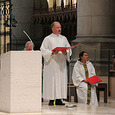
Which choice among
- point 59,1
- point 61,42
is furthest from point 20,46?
point 61,42

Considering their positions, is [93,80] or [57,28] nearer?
[57,28]

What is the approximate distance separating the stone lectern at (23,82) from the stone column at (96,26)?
7.52 m

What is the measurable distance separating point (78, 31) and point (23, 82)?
8270 millimetres

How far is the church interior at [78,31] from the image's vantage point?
10.5 meters

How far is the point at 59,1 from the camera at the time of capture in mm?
20406

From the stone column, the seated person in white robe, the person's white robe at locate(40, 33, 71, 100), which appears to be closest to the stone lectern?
the person's white robe at locate(40, 33, 71, 100)

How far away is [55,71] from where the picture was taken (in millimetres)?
10133

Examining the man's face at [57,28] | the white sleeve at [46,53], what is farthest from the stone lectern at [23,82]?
the man's face at [57,28]

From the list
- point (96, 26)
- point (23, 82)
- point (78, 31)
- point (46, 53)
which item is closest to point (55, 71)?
point (46, 53)

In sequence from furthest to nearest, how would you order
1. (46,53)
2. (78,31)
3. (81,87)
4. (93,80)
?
(78,31)
(81,87)
(93,80)
(46,53)

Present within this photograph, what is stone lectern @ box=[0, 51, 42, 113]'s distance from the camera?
8.41 metres

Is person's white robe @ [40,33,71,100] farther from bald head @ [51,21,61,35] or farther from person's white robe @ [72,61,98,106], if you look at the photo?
person's white robe @ [72,61,98,106]

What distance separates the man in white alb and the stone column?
5.75 metres

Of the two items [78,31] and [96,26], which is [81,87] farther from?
[78,31]
